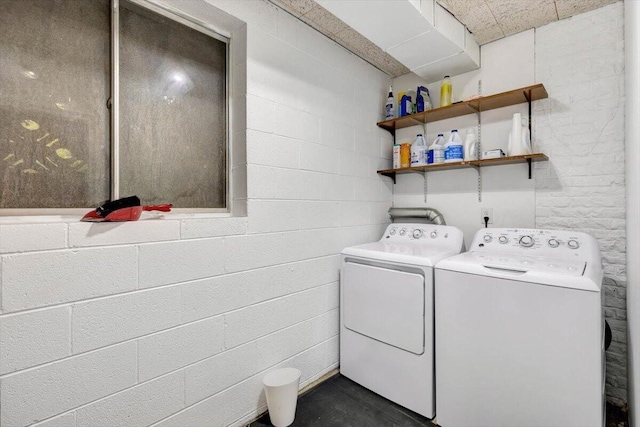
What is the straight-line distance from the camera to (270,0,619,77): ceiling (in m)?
1.88

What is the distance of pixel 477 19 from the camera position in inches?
80.7

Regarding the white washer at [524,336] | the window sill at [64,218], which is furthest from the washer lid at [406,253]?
the window sill at [64,218]

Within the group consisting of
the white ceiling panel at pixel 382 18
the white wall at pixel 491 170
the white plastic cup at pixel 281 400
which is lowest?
the white plastic cup at pixel 281 400

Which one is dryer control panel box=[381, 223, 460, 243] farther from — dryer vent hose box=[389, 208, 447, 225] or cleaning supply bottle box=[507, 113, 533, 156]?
cleaning supply bottle box=[507, 113, 533, 156]

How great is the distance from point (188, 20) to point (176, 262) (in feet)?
4.37

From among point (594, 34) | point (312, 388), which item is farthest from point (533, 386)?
point (594, 34)

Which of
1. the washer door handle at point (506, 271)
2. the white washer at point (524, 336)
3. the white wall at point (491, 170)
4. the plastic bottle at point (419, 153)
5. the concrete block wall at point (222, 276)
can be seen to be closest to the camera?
the concrete block wall at point (222, 276)

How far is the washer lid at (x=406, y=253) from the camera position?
1.80 metres

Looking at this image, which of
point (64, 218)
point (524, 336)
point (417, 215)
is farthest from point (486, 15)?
point (64, 218)

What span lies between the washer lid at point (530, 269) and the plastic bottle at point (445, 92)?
1.22 metres

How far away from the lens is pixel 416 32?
1.92 meters

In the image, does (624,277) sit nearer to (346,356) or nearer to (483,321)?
(483,321)

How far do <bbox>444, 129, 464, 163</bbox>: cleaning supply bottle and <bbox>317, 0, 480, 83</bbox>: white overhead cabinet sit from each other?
54 centimetres

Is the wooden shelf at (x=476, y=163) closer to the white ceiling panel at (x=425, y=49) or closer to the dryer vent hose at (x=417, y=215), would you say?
the dryer vent hose at (x=417, y=215)
